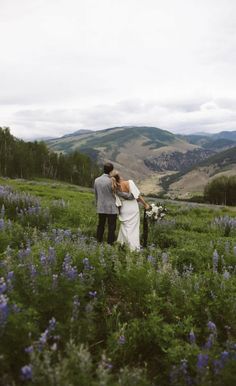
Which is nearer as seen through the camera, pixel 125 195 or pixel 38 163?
pixel 125 195

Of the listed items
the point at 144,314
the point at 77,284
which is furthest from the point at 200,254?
the point at 77,284

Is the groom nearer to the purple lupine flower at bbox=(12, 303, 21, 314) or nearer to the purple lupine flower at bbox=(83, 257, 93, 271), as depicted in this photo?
the purple lupine flower at bbox=(83, 257, 93, 271)

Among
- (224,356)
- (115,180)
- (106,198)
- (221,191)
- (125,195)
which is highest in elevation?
(115,180)

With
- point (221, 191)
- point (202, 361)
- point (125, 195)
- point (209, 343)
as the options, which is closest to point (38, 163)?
point (221, 191)

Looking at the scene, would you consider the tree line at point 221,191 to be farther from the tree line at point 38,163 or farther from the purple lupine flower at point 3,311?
the purple lupine flower at point 3,311

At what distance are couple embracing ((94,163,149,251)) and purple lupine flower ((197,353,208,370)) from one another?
21.4 ft

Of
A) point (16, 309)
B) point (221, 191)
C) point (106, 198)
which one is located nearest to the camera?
point (16, 309)

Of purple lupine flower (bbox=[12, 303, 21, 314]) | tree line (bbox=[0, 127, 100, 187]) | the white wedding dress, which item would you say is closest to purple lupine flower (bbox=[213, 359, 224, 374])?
purple lupine flower (bbox=[12, 303, 21, 314])

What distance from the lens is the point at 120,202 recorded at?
35.1 ft

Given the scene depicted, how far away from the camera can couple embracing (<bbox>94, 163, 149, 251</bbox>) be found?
1053cm

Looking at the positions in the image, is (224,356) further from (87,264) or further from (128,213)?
(128,213)

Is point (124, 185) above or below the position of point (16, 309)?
above

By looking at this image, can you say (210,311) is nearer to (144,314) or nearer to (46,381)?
(144,314)

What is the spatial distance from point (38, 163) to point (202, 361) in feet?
315
